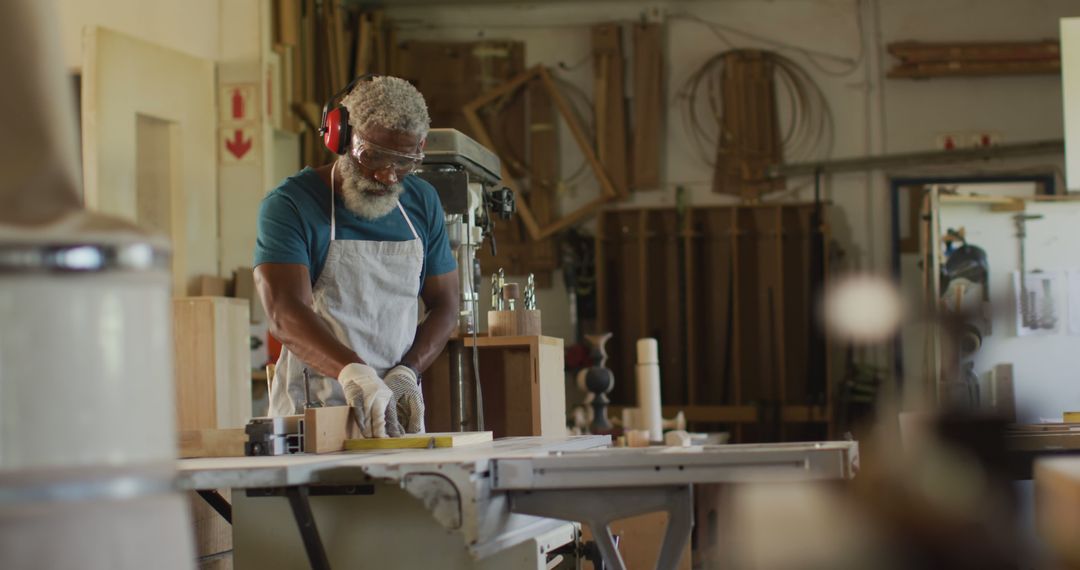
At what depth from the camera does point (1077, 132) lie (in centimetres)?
662

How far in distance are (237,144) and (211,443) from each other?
4751 mm

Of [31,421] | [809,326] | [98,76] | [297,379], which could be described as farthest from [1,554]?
[809,326]

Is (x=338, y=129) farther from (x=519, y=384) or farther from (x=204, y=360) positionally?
(x=204, y=360)

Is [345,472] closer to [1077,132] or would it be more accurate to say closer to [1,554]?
[1,554]

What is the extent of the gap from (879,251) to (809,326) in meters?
0.78

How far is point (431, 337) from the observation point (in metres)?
3.60

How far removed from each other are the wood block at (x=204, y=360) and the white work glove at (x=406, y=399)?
8.59 feet

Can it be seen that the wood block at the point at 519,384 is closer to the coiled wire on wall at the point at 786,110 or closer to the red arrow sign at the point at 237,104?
the red arrow sign at the point at 237,104

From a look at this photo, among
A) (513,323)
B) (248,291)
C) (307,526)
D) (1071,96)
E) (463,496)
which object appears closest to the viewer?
(463,496)

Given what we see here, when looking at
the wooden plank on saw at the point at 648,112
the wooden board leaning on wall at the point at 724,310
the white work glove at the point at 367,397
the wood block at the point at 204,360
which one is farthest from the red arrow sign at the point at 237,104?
the white work glove at the point at 367,397

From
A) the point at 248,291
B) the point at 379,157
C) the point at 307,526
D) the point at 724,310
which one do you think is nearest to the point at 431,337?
the point at 379,157

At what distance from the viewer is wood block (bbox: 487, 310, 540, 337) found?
396 cm

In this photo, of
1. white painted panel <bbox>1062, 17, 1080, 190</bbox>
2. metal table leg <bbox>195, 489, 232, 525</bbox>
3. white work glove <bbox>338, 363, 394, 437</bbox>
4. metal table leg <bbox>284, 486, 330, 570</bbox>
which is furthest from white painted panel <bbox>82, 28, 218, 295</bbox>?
white painted panel <bbox>1062, 17, 1080, 190</bbox>

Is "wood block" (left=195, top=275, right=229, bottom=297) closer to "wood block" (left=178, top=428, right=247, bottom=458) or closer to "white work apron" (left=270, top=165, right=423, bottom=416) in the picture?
"white work apron" (left=270, top=165, right=423, bottom=416)
